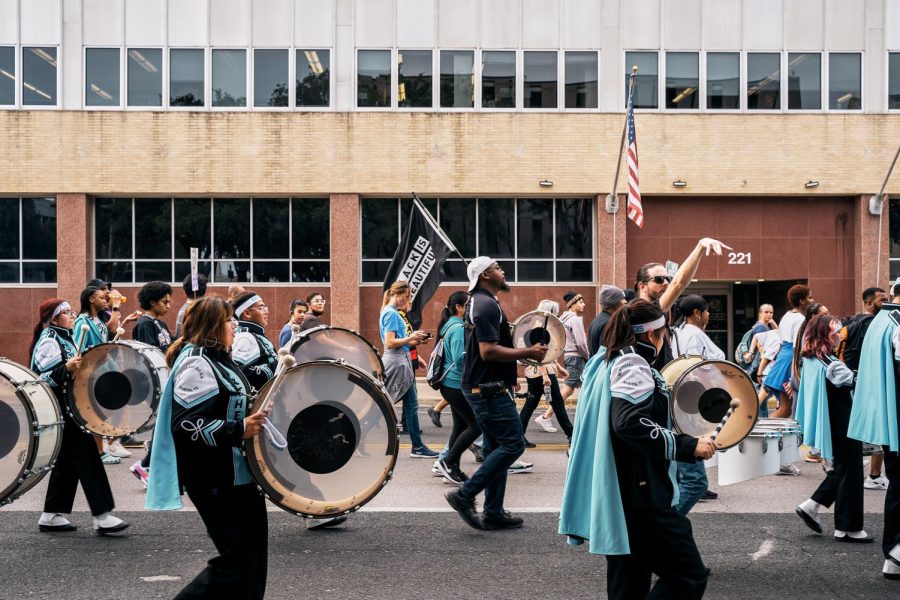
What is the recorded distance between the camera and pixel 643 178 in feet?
77.0

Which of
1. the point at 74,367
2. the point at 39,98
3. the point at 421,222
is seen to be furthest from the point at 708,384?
the point at 39,98

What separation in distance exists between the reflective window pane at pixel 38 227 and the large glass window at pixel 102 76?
2834 millimetres

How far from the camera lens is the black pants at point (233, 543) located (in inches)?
181

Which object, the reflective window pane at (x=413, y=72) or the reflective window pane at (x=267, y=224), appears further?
the reflective window pane at (x=267, y=224)

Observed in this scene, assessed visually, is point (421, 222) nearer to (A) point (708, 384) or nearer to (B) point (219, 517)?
(A) point (708, 384)

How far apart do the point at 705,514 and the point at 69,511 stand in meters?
5.26

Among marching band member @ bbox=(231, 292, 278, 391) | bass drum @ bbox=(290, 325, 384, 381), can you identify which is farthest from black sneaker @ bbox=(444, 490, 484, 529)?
marching band member @ bbox=(231, 292, 278, 391)

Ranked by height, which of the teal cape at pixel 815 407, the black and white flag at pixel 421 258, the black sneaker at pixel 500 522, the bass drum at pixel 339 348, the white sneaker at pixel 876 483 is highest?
the black and white flag at pixel 421 258

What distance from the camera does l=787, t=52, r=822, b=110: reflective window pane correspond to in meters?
23.7

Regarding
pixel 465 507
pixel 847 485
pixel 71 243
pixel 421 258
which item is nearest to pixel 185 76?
pixel 71 243

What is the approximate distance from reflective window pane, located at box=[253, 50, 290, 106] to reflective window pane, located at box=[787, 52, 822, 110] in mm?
12593

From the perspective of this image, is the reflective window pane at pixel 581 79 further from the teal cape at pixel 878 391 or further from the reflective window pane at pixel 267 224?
the teal cape at pixel 878 391

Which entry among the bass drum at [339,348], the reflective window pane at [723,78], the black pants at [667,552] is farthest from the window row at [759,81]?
the black pants at [667,552]

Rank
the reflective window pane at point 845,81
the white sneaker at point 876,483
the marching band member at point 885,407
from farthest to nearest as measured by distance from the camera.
A: the reflective window pane at point 845,81 < the white sneaker at point 876,483 < the marching band member at point 885,407
